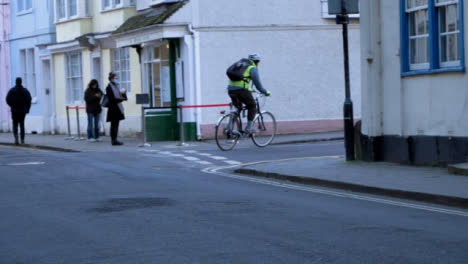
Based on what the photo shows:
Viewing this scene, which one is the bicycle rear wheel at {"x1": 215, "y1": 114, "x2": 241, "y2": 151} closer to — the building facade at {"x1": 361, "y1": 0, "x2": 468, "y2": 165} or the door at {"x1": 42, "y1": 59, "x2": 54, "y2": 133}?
the building facade at {"x1": 361, "y1": 0, "x2": 468, "y2": 165}

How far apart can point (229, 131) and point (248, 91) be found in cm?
95

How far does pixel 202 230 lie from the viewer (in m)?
9.98

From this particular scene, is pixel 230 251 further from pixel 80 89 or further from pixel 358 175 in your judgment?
pixel 80 89

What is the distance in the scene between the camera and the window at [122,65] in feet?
113

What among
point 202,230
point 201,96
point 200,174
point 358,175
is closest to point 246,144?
point 201,96

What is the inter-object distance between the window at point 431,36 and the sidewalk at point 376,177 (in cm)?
158

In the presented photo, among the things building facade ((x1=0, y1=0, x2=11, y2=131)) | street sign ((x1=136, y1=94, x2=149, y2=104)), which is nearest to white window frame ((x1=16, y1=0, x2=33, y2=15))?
building facade ((x1=0, y1=0, x2=11, y2=131))

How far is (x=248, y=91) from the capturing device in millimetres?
22844

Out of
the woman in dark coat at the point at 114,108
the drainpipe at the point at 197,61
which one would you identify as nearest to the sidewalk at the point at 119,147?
the woman in dark coat at the point at 114,108

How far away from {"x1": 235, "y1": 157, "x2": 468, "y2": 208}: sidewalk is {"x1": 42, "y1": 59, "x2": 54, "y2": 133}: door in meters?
23.7

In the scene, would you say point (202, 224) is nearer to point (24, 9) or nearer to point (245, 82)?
point (245, 82)

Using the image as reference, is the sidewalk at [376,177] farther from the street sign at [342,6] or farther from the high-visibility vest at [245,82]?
the high-visibility vest at [245,82]

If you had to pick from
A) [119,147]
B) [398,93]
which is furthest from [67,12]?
[398,93]

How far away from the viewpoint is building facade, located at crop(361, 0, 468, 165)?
51.1ft
